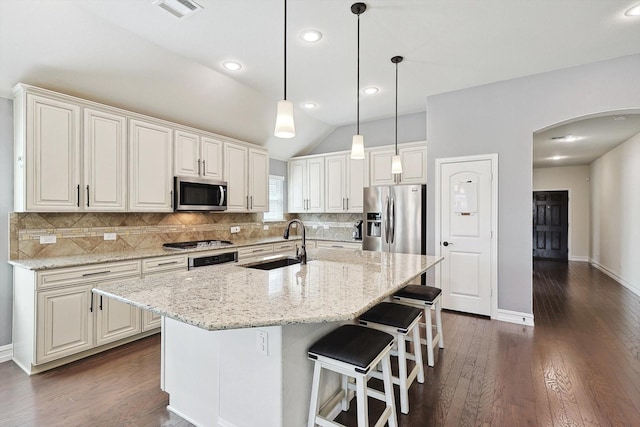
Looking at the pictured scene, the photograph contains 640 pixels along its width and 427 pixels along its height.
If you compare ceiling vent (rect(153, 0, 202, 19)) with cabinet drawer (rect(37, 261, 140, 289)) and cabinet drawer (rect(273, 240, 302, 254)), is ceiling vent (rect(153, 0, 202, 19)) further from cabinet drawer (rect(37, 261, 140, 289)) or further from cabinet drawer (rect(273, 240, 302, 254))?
cabinet drawer (rect(273, 240, 302, 254))

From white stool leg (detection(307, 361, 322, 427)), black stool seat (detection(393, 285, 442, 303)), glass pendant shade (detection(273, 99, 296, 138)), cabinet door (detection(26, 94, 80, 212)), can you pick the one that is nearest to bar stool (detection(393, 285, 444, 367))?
black stool seat (detection(393, 285, 442, 303))

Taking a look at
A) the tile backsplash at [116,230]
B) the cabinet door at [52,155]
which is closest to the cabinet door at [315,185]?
the tile backsplash at [116,230]

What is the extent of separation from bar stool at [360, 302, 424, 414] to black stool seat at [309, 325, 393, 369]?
302 mm

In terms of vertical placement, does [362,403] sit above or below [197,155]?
below

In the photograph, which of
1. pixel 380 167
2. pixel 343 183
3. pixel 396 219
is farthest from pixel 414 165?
pixel 343 183

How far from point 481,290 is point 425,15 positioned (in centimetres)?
313

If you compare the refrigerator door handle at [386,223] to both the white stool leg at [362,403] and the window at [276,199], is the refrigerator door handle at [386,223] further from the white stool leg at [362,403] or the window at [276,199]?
the white stool leg at [362,403]

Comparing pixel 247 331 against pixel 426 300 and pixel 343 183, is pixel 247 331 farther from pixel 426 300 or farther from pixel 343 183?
pixel 343 183

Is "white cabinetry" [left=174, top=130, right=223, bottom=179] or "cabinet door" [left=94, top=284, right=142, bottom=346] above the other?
"white cabinetry" [left=174, top=130, right=223, bottom=179]

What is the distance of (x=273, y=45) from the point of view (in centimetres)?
297

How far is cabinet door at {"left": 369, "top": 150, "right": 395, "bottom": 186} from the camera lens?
4945 mm

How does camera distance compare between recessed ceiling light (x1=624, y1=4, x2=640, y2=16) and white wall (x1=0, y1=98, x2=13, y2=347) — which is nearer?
recessed ceiling light (x1=624, y1=4, x2=640, y2=16)

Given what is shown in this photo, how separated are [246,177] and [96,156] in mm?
2015

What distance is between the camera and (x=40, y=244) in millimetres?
2982
